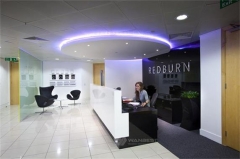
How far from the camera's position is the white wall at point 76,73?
9.43 m

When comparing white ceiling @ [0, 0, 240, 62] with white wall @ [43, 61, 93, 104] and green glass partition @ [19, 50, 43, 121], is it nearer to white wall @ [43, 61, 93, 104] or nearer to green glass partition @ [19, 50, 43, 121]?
green glass partition @ [19, 50, 43, 121]

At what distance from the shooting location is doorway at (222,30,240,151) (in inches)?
119

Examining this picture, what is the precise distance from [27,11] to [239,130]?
15.7ft

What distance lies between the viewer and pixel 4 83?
7.85 meters

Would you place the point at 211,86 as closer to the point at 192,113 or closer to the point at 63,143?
the point at 192,113

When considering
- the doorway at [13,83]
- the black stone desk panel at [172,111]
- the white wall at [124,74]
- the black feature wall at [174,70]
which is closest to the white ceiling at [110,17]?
the black feature wall at [174,70]

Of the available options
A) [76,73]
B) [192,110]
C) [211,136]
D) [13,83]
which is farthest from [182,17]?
[13,83]

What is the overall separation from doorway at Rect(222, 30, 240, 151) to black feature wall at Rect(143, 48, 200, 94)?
4.10 feet

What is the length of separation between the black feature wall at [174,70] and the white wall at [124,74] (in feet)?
2.49

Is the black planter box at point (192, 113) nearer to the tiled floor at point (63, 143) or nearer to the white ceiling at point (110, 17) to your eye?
the tiled floor at point (63, 143)

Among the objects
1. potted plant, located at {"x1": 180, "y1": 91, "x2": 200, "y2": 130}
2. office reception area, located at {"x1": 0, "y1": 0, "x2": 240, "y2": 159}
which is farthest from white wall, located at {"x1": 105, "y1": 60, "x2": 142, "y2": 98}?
potted plant, located at {"x1": 180, "y1": 91, "x2": 200, "y2": 130}

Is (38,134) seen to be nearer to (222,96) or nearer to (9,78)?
(222,96)

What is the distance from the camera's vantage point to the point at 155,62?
7.05m

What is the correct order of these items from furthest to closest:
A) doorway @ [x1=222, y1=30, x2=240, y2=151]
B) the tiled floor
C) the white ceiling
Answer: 1. doorway @ [x1=222, y1=30, x2=240, y2=151]
2. the tiled floor
3. the white ceiling
